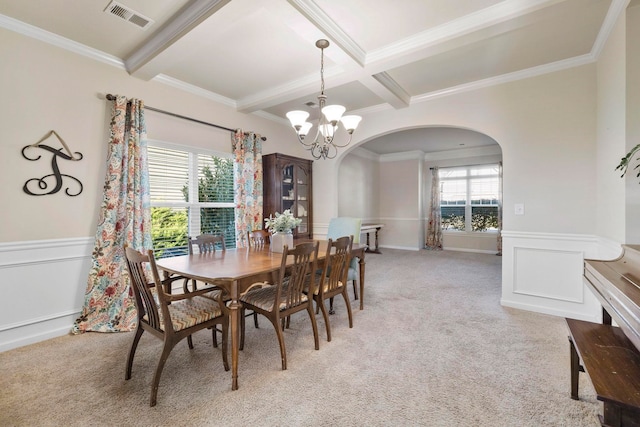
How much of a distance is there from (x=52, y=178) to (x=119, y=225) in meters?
0.66

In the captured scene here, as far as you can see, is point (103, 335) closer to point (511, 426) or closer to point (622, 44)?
point (511, 426)

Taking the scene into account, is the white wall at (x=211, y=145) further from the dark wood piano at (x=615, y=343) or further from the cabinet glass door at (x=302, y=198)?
the cabinet glass door at (x=302, y=198)

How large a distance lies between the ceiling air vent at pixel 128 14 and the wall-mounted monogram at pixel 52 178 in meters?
1.20

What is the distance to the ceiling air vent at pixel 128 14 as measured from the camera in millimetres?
2198

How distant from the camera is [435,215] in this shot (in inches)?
301

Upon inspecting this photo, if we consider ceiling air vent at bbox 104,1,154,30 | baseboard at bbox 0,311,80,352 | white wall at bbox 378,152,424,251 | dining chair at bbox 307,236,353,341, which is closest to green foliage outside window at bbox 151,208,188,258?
baseboard at bbox 0,311,80,352

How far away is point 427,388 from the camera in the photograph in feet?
6.05

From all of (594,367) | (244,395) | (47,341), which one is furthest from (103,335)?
(594,367)

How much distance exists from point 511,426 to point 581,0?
8.98 ft

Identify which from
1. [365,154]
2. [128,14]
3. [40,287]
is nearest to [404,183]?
[365,154]

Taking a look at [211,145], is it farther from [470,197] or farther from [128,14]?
[470,197]

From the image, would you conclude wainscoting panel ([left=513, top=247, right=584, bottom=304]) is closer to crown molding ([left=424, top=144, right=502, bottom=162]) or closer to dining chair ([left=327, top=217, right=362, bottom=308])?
dining chair ([left=327, top=217, right=362, bottom=308])

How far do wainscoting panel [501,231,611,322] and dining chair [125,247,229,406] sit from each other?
10.4 feet

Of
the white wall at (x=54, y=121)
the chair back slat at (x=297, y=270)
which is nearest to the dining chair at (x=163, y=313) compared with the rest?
the chair back slat at (x=297, y=270)
